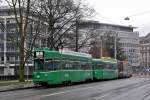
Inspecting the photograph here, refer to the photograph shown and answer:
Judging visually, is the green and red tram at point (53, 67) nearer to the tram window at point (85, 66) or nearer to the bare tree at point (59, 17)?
the tram window at point (85, 66)

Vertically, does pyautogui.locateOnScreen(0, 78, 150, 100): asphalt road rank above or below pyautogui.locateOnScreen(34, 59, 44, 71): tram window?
below

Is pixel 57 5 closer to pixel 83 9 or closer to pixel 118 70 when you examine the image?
pixel 83 9

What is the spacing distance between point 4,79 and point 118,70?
61.0ft

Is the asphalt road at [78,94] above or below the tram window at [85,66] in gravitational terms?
below

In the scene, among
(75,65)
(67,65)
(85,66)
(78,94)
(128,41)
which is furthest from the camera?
(128,41)

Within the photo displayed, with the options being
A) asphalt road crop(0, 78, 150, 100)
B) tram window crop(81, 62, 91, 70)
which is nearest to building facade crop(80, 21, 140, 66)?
tram window crop(81, 62, 91, 70)

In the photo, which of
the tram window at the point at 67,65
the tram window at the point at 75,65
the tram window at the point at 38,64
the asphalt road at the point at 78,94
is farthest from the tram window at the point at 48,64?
the tram window at the point at 75,65

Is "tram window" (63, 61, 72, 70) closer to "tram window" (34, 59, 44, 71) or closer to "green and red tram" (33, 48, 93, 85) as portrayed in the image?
"green and red tram" (33, 48, 93, 85)

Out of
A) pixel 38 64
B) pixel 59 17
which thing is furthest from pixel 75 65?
pixel 59 17

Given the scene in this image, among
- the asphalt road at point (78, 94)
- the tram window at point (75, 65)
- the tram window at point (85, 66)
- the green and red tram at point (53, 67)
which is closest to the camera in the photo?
the asphalt road at point (78, 94)

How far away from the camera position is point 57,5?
55781mm

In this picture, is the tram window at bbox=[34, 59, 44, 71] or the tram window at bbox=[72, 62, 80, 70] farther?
the tram window at bbox=[72, 62, 80, 70]

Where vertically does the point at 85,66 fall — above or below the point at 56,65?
below

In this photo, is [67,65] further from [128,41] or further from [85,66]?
[128,41]
